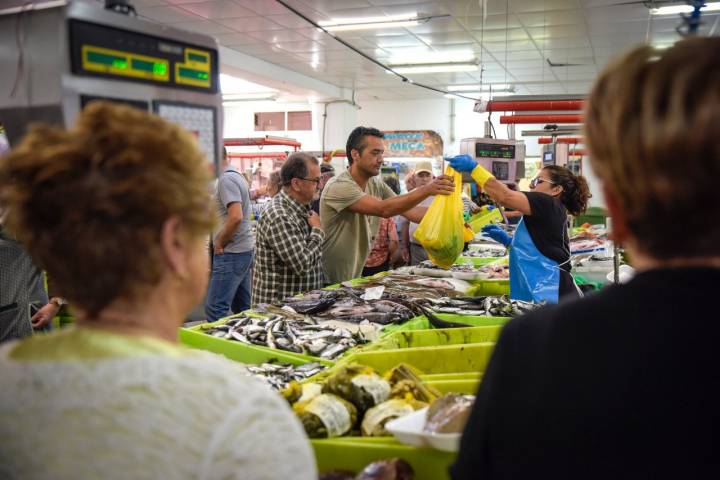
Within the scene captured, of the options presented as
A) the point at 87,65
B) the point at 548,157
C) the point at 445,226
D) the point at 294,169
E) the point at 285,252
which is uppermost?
the point at 548,157

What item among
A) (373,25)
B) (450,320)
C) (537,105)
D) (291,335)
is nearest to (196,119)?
(291,335)

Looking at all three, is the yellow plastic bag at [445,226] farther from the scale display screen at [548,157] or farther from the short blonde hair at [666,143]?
the scale display screen at [548,157]

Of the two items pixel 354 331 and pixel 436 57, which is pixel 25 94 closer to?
pixel 354 331

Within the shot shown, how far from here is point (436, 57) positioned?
39.7 ft

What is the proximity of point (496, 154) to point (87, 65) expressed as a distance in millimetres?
5044

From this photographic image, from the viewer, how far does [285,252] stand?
4.04 m

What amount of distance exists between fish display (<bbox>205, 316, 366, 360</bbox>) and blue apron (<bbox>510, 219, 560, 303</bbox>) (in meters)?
1.43

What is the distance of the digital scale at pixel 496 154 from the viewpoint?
19.1 feet

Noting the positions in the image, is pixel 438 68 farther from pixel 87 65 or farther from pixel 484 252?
pixel 87 65

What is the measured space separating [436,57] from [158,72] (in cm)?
1132

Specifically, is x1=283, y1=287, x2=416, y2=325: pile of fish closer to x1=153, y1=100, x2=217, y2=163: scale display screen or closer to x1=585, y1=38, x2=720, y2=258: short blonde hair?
x1=153, y1=100, x2=217, y2=163: scale display screen

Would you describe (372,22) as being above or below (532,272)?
above

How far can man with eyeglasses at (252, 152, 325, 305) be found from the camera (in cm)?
405

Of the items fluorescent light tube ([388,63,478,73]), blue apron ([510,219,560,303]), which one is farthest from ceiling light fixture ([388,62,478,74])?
blue apron ([510,219,560,303])
